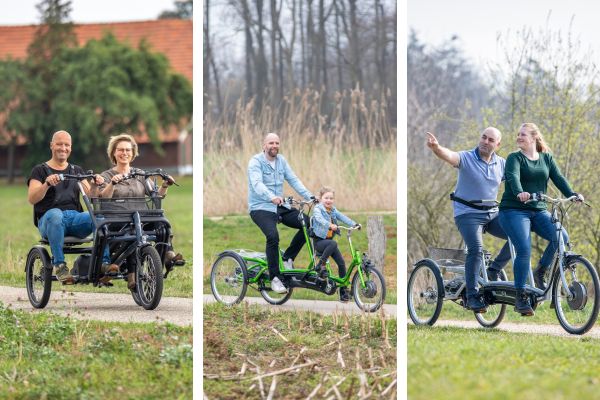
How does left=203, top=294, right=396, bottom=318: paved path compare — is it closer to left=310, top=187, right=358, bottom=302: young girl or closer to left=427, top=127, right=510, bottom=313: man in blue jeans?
left=310, top=187, right=358, bottom=302: young girl

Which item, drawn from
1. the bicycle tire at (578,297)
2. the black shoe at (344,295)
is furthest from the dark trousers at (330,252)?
the bicycle tire at (578,297)

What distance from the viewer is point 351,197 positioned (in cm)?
773

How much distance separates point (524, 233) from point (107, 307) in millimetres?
2582

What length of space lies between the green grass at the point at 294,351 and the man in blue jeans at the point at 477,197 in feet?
1.94

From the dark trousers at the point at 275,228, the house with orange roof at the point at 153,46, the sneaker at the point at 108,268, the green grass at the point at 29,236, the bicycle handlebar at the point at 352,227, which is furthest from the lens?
the house with orange roof at the point at 153,46

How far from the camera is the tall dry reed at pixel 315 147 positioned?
7867 millimetres

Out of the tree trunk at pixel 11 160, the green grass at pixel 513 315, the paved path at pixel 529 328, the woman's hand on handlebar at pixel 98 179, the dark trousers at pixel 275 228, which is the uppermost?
the tree trunk at pixel 11 160

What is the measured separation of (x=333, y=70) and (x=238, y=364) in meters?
2.86

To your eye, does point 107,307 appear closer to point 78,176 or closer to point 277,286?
point 78,176

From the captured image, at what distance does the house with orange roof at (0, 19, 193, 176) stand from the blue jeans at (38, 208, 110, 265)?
1129 cm

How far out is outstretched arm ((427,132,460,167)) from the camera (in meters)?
6.13

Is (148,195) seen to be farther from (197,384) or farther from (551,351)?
(551,351)

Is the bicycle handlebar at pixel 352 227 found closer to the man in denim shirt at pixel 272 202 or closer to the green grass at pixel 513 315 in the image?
the man in denim shirt at pixel 272 202

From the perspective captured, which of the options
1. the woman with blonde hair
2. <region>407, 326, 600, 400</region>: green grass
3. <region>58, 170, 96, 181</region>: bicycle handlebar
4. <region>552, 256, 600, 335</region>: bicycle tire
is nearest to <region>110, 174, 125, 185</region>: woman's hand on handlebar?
the woman with blonde hair
